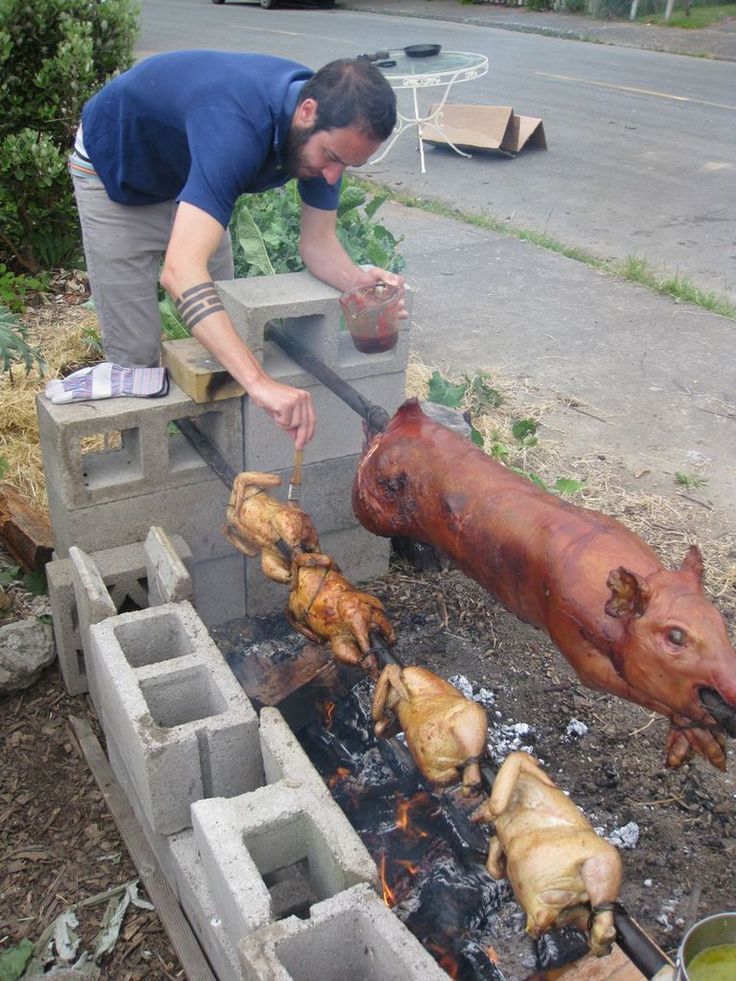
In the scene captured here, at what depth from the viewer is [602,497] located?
16.9ft

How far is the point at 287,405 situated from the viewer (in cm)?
303

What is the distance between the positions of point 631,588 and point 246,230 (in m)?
4.23

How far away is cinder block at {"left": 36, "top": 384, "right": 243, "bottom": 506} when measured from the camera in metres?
3.41

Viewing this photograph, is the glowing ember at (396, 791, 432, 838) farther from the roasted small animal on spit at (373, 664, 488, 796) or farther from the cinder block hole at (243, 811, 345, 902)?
the cinder block hole at (243, 811, 345, 902)

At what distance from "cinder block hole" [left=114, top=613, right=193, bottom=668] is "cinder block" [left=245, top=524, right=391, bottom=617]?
0.85m

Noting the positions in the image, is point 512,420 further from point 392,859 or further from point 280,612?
point 392,859

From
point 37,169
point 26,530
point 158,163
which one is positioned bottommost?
point 26,530

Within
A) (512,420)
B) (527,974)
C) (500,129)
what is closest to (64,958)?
(527,974)

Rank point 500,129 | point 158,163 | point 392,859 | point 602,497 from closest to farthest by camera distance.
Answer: point 392,859, point 158,163, point 602,497, point 500,129

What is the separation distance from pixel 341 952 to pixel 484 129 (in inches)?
475

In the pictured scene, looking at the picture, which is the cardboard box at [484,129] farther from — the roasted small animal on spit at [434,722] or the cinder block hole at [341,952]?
the cinder block hole at [341,952]

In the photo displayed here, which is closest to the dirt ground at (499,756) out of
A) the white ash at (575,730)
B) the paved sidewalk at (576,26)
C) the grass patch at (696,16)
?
the white ash at (575,730)

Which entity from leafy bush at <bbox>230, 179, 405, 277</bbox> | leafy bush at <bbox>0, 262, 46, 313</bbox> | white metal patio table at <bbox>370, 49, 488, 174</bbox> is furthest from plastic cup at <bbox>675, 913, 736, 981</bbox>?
white metal patio table at <bbox>370, 49, 488, 174</bbox>

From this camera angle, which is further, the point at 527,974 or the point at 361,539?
the point at 361,539
